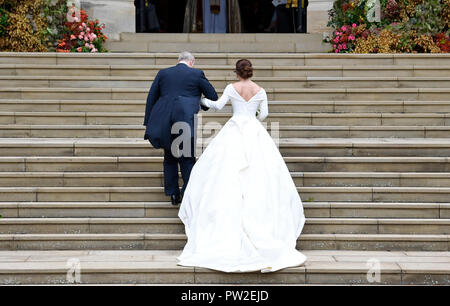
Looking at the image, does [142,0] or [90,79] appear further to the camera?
[142,0]

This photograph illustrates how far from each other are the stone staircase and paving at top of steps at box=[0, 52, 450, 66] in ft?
0.06

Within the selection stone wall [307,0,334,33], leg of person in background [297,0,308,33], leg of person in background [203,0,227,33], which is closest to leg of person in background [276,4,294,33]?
leg of person in background [297,0,308,33]

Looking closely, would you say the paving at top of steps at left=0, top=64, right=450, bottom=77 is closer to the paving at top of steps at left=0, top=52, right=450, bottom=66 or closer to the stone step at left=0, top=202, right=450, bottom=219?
the paving at top of steps at left=0, top=52, right=450, bottom=66

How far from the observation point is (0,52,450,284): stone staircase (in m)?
6.92

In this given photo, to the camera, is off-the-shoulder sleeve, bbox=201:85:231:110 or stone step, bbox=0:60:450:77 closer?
off-the-shoulder sleeve, bbox=201:85:231:110

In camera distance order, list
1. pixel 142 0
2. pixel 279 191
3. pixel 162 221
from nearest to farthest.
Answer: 1. pixel 279 191
2. pixel 162 221
3. pixel 142 0

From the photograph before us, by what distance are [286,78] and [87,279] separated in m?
5.28

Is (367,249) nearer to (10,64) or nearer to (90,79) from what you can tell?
(90,79)

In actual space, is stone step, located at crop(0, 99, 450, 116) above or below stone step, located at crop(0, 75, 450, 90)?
below

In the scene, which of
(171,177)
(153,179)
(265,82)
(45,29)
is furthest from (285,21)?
(171,177)

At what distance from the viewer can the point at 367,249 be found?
7.41m

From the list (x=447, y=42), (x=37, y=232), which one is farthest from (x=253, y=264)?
(x=447, y=42)

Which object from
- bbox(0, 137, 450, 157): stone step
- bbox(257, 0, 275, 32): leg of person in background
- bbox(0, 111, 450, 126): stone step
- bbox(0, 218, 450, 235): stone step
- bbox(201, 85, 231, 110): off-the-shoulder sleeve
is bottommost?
bbox(0, 218, 450, 235): stone step

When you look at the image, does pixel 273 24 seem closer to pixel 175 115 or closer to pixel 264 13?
pixel 264 13
